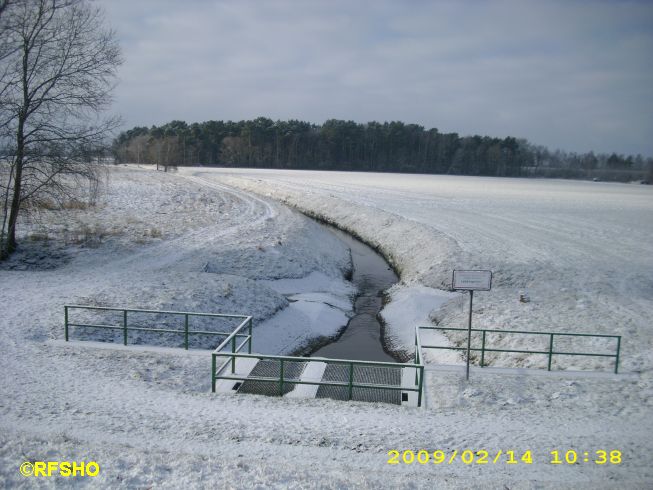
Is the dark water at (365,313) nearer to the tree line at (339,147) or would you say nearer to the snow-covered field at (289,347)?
the snow-covered field at (289,347)

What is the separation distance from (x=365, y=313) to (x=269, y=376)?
34.7ft

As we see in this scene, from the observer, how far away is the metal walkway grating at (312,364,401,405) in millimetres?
12281

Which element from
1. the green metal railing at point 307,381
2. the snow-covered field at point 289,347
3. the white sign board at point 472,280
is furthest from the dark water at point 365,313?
the white sign board at point 472,280

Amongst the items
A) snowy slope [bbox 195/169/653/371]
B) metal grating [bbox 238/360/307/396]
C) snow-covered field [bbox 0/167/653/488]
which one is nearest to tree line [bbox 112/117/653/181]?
Result: snowy slope [bbox 195/169/653/371]

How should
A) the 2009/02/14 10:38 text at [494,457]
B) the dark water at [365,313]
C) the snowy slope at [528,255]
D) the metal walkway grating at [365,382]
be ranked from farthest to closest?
the dark water at [365,313], the snowy slope at [528,255], the metal walkway grating at [365,382], the 2009/02/14 10:38 text at [494,457]

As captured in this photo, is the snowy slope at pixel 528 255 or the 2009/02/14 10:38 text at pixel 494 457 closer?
the 2009/02/14 10:38 text at pixel 494 457

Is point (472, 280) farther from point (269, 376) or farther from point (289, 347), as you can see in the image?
point (289, 347)

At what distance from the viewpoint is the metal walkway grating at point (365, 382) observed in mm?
12281

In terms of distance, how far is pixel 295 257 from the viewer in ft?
92.9

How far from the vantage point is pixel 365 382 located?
13.5 meters

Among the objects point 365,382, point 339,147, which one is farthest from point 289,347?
point 339,147

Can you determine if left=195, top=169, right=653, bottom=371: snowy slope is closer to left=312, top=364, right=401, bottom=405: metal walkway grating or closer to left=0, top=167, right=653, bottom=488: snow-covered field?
left=0, top=167, right=653, bottom=488: snow-covered field

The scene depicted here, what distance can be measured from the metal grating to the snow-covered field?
3.28 ft

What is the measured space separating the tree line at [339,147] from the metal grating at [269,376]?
115 m
